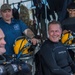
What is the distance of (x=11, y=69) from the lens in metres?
3.03

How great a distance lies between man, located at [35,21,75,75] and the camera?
3.76m

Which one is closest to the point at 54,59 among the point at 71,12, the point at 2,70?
the point at 2,70

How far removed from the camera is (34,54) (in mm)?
4039

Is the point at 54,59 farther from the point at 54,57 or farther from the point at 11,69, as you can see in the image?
the point at 11,69

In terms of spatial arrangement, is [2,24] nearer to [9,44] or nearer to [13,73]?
[9,44]

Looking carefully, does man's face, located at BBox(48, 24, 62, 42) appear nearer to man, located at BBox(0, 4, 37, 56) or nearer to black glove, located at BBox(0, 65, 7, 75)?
man, located at BBox(0, 4, 37, 56)

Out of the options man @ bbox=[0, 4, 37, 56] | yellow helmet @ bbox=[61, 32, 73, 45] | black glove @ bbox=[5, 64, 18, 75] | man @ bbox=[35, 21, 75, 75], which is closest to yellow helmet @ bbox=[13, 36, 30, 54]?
Answer: man @ bbox=[35, 21, 75, 75]

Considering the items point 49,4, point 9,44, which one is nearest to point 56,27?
point 9,44

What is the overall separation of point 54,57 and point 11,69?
91 centimetres

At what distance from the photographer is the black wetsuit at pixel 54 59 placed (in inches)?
148

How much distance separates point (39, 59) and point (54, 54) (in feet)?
0.66

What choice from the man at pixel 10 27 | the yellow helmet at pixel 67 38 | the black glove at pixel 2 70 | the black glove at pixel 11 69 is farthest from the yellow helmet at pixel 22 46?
the black glove at pixel 2 70

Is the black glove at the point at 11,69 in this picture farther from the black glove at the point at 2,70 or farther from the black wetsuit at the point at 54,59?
the black wetsuit at the point at 54,59

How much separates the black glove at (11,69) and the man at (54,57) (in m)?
0.73
